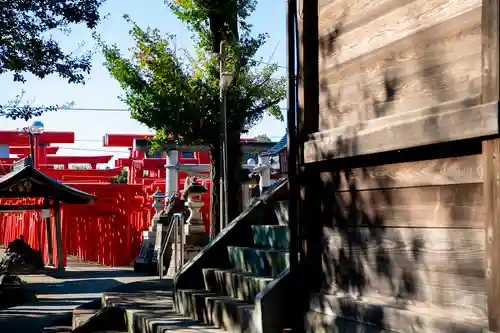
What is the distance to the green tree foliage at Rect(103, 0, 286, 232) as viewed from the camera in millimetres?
14180

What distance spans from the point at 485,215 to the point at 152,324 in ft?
12.3

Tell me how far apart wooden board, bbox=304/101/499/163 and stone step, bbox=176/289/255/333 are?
142 centimetres

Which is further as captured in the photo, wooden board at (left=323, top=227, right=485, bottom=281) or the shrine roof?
the shrine roof

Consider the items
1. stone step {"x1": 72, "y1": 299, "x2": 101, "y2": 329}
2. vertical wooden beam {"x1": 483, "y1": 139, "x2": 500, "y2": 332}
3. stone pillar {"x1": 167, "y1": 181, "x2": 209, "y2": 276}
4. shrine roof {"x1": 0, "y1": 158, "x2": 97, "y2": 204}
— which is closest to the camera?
vertical wooden beam {"x1": 483, "y1": 139, "x2": 500, "y2": 332}

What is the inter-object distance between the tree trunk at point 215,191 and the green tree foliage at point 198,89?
20 mm

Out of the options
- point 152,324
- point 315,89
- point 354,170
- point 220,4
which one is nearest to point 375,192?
point 354,170

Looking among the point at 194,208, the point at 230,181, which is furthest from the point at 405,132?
the point at 194,208

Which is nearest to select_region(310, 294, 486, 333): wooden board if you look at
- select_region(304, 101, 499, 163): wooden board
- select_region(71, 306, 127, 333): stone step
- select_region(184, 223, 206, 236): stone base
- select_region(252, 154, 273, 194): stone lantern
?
select_region(304, 101, 499, 163): wooden board

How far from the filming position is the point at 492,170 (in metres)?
3.63

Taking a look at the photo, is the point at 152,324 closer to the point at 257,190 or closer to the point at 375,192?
the point at 375,192

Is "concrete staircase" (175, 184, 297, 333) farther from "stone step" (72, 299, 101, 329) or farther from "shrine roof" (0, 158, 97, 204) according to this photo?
"shrine roof" (0, 158, 97, 204)

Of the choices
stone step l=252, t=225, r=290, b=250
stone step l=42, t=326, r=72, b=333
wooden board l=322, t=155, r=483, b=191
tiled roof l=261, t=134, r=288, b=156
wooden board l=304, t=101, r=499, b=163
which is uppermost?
tiled roof l=261, t=134, r=288, b=156

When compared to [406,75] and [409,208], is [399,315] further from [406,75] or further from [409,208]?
[406,75]

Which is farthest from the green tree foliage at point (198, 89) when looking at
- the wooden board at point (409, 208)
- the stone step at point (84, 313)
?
the wooden board at point (409, 208)
